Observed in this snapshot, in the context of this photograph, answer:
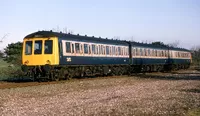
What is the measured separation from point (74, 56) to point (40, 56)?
2.61m

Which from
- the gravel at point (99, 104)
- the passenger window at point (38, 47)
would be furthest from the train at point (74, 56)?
the gravel at point (99, 104)

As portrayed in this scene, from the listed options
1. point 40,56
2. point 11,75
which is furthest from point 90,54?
point 11,75

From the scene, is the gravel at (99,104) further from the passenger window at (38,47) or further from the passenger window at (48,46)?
the passenger window at (38,47)

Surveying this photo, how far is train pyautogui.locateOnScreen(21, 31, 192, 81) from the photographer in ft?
76.0

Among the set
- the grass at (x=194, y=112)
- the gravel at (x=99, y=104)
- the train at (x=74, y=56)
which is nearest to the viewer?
the grass at (x=194, y=112)

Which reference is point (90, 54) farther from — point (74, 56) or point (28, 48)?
point (28, 48)

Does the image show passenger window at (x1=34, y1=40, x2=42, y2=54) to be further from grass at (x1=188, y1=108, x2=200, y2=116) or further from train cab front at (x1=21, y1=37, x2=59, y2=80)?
grass at (x1=188, y1=108, x2=200, y2=116)

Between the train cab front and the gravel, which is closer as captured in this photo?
the gravel

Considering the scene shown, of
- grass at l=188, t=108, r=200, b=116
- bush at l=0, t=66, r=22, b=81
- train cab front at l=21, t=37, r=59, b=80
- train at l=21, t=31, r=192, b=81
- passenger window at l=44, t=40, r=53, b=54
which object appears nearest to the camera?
grass at l=188, t=108, r=200, b=116

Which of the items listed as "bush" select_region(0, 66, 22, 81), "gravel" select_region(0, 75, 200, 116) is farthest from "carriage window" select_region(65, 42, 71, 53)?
"gravel" select_region(0, 75, 200, 116)

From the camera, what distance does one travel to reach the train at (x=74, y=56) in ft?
76.0

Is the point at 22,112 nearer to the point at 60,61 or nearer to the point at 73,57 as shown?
the point at 60,61

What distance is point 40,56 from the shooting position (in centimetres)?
2325

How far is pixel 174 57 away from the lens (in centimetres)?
4944
